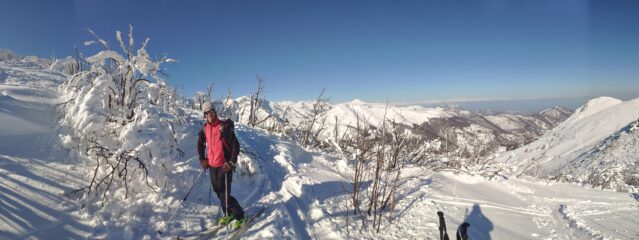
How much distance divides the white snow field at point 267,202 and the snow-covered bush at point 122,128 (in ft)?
0.87

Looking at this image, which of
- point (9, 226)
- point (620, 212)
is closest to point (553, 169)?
point (620, 212)

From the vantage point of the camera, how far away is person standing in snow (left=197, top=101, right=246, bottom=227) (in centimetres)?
527

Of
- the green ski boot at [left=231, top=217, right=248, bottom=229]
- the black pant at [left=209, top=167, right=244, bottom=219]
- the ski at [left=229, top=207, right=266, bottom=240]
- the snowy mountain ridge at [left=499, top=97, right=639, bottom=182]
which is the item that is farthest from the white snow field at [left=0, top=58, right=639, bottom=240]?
the snowy mountain ridge at [left=499, top=97, right=639, bottom=182]

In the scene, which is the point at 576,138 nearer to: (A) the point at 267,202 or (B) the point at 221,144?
(A) the point at 267,202

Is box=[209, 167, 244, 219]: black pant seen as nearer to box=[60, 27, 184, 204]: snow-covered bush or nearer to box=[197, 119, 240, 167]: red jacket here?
box=[197, 119, 240, 167]: red jacket

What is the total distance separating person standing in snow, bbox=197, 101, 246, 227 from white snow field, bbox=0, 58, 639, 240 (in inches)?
16.3

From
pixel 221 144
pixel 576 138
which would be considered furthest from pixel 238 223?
pixel 576 138

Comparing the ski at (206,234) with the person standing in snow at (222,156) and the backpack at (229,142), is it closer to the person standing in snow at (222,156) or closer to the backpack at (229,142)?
the person standing in snow at (222,156)

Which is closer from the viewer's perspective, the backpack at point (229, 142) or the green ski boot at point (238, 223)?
the green ski boot at point (238, 223)

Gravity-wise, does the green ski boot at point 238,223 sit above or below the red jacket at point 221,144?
below

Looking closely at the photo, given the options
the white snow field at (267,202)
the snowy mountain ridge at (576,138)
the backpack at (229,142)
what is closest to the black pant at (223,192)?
the backpack at (229,142)

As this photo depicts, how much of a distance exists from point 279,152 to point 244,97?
628 cm

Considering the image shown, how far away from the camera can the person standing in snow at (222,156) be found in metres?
5.27

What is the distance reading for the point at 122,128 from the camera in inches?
237
